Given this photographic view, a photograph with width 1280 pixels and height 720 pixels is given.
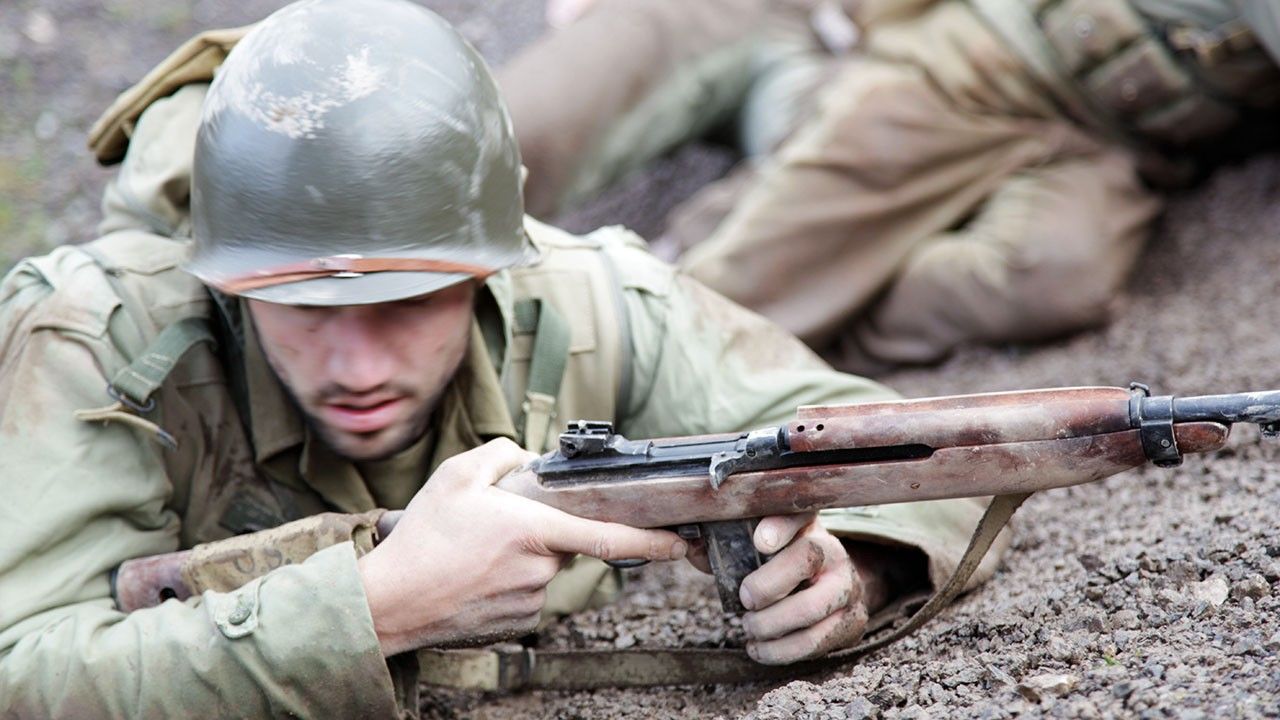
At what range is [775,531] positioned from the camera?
105 inches

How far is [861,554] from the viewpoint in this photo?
322 centimetres

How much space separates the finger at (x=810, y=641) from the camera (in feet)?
9.47

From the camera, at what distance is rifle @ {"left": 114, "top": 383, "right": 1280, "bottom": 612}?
242cm

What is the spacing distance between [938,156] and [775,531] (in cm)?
286

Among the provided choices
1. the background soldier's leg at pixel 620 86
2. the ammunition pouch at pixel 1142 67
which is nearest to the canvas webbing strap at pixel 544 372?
the background soldier's leg at pixel 620 86

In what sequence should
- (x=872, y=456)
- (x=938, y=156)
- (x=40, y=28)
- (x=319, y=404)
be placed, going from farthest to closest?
(x=40, y=28)
(x=938, y=156)
(x=319, y=404)
(x=872, y=456)

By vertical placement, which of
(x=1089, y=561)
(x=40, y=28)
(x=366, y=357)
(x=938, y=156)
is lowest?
(x=40, y=28)

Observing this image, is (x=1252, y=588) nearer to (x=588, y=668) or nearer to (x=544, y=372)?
(x=588, y=668)

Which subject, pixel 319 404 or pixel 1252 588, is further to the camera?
pixel 319 404

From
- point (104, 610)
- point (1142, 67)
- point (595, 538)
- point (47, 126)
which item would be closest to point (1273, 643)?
point (595, 538)

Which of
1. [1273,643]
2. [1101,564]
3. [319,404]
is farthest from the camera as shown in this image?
Answer: [1101,564]

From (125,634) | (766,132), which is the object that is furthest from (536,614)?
(766,132)

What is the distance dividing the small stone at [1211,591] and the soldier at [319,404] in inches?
22.0

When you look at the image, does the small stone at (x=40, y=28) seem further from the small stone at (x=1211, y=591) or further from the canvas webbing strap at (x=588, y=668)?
the small stone at (x=1211, y=591)
